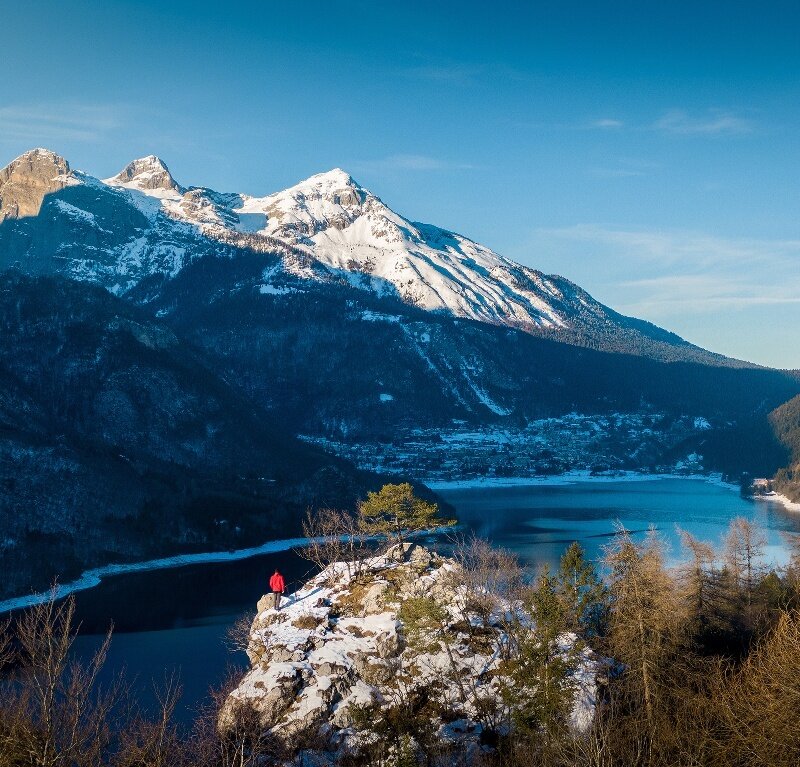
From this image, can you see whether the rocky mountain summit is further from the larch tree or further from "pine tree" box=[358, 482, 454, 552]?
"pine tree" box=[358, 482, 454, 552]

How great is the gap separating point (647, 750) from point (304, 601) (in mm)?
23876

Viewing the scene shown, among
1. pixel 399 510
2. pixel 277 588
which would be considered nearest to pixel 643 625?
pixel 399 510

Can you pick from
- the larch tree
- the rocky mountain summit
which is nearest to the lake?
the rocky mountain summit

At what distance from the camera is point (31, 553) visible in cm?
13975

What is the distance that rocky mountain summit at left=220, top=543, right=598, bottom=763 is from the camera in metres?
41.2

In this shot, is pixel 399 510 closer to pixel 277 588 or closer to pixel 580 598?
pixel 277 588

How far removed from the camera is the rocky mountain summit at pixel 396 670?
41.2m

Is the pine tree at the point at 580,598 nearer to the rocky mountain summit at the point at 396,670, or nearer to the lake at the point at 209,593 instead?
the rocky mountain summit at the point at 396,670

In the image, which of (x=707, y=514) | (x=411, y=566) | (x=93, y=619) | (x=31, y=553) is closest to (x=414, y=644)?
(x=411, y=566)

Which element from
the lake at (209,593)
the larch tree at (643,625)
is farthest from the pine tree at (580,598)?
the lake at (209,593)

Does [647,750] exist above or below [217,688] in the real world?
above

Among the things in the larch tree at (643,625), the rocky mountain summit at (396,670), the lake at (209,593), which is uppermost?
the larch tree at (643,625)

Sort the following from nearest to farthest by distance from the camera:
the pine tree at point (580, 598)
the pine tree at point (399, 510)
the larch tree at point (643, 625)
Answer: the larch tree at point (643, 625), the pine tree at point (580, 598), the pine tree at point (399, 510)

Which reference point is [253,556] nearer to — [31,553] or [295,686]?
[31,553]
